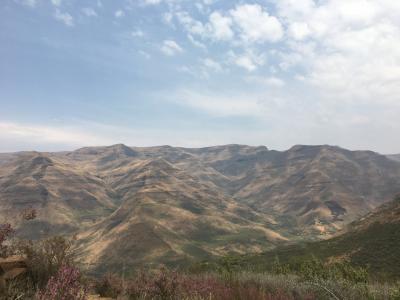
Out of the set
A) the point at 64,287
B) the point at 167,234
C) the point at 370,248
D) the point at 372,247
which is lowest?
the point at 167,234

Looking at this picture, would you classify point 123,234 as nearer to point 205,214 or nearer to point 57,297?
point 205,214

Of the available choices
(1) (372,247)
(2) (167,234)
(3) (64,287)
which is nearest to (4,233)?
(3) (64,287)

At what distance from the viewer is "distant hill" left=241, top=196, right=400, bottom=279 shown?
53.2 m

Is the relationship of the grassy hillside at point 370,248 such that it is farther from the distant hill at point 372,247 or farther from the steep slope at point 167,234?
the steep slope at point 167,234

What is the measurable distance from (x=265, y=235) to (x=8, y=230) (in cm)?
15855

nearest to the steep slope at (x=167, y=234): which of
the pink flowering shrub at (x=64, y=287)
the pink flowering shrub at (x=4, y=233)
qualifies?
the pink flowering shrub at (x=4, y=233)

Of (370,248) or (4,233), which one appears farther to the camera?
(370,248)

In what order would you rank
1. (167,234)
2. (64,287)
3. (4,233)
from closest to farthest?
(64,287), (4,233), (167,234)

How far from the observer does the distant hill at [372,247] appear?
175 feet

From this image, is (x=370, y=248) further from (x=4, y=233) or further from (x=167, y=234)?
(x=167, y=234)

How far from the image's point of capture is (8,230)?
31.4 ft

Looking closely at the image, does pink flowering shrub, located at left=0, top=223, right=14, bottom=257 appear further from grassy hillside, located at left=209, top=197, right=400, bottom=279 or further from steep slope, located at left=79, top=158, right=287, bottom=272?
steep slope, located at left=79, top=158, right=287, bottom=272

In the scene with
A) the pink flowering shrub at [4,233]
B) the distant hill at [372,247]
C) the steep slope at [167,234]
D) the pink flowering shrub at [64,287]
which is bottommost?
the steep slope at [167,234]

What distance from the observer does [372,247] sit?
6306cm
